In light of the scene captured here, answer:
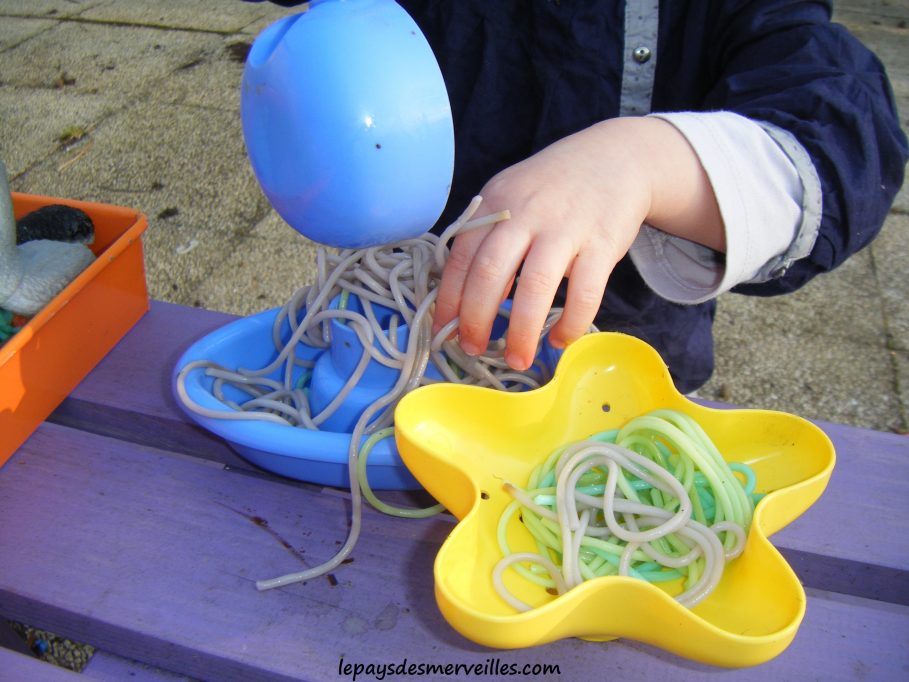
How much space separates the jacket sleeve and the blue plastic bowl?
0.31 m

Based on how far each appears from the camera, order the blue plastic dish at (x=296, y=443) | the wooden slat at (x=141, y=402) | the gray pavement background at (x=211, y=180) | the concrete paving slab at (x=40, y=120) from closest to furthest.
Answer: the blue plastic dish at (x=296, y=443) → the wooden slat at (x=141, y=402) → the gray pavement background at (x=211, y=180) → the concrete paving slab at (x=40, y=120)

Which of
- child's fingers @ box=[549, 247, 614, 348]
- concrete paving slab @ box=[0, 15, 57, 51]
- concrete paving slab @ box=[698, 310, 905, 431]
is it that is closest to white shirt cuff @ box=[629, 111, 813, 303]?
child's fingers @ box=[549, 247, 614, 348]

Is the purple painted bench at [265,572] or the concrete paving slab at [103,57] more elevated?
the purple painted bench at [265,572]

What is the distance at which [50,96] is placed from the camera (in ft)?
6.91

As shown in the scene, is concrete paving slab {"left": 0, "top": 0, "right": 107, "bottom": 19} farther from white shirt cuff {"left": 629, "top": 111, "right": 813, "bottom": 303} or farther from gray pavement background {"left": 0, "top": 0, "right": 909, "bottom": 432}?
white shirt cuff {"left": 629, "top": 111, "right": 813, "bottom": 303}

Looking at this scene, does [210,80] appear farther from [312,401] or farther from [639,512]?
[639,512]

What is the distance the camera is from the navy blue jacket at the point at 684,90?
0.64 meters

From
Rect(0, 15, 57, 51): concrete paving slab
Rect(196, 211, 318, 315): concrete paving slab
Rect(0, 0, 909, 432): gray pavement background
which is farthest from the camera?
Rect(0, 15, 57, 51): concrete paving slab

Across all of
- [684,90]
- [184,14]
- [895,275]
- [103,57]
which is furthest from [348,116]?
[184,14]

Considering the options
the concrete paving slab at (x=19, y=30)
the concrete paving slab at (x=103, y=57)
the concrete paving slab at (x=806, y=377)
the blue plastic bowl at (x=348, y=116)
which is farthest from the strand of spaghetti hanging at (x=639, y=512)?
Answer: the concrete paving slab at (x=19, y=30)

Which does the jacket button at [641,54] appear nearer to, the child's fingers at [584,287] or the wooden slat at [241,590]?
the child's fingers at [584,287]

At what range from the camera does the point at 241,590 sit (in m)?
0.54

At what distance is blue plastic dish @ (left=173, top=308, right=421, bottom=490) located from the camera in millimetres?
558

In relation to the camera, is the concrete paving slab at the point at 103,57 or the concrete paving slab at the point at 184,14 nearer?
the concrete paving slab at the point at 103,57
